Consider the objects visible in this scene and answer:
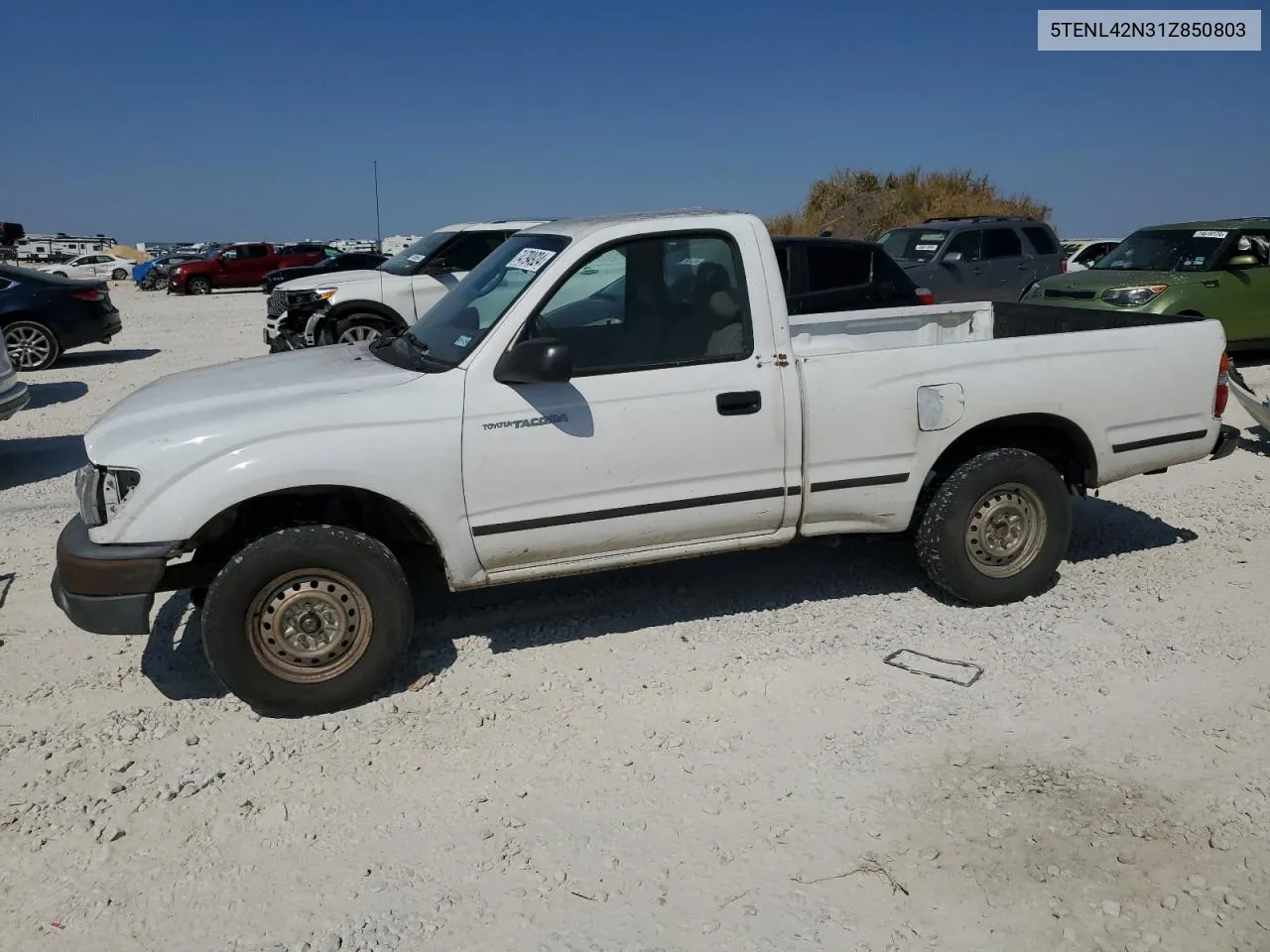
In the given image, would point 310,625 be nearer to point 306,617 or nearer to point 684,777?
point 306,617

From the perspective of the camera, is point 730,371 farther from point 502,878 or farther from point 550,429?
point 502,878

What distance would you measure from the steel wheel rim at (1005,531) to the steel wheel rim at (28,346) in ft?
41.8

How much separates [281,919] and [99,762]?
132cm

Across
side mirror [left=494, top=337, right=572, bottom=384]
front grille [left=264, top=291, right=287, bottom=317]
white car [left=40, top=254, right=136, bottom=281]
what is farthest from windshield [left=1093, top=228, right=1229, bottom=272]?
white car [left=40, top=254, right=136, bottom=281]

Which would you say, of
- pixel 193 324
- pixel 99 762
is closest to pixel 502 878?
pixel 99 762

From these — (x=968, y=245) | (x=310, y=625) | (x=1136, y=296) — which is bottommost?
(x=310, y=625)

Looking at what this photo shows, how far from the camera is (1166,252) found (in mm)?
12688

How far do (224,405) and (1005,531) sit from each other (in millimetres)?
3572

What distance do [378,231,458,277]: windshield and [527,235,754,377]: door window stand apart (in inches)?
314

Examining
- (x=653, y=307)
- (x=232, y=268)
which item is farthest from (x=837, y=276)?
(x=232, y=268)

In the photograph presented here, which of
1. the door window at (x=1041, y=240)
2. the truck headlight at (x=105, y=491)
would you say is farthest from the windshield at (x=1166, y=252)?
the truck headlight at (x=105, y=491)

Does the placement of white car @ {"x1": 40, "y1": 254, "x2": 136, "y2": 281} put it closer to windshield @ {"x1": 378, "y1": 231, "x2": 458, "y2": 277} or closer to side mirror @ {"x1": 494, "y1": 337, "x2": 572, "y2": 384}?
windshield @ {"x1": 378, "y1": 231, "x2": 458, "y2": 277}

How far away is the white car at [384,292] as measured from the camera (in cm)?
1175

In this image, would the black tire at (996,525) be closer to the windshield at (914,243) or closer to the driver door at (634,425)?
the driver door at (634,425)
